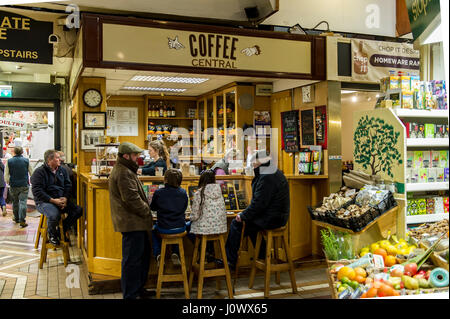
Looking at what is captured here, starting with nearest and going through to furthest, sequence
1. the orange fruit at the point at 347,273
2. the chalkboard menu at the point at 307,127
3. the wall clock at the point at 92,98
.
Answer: the orange fruit at the point at 347,273 → the wall clock at the point at 92,98 → the chalkboard menu at the point at 307,127

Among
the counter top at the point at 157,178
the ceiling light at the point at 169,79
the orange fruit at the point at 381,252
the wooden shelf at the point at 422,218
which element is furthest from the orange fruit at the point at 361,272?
the ceiling light at the point at 169,79

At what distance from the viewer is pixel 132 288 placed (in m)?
4.54

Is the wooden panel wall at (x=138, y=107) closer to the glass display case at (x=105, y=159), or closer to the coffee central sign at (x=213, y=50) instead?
the glass display case at (x=105, y=159)

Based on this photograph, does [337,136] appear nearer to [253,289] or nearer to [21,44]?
[253,289]

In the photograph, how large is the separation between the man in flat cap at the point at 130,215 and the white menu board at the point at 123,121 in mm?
5080

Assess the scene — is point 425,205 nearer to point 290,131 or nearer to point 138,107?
point 290,131

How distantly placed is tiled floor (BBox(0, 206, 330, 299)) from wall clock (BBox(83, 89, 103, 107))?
234 cm

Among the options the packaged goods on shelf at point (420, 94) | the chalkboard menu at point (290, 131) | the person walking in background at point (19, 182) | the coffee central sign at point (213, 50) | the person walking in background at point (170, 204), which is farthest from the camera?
the person walking in background at point (19, 182)

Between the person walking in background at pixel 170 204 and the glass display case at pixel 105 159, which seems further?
the glass display case at pixel 105 159

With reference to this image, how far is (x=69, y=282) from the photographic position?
5.45m

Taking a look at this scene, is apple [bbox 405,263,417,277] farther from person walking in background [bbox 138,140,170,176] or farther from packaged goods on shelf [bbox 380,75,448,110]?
person walking in background [bbox 138,140,170,176]

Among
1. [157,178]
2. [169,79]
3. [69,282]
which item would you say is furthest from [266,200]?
[169,79]

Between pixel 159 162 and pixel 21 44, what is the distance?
8.45 feet

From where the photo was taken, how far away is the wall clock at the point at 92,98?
6.37 meters
